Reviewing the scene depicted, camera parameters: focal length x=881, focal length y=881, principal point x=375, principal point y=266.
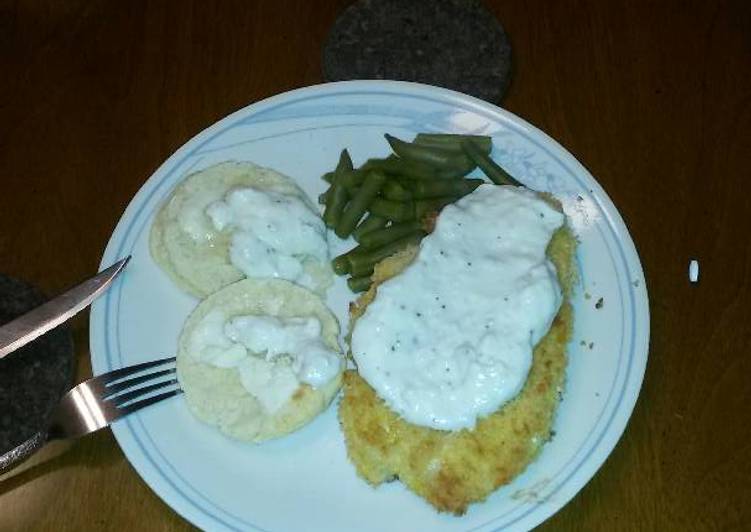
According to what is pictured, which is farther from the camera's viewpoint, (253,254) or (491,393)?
(253,254)

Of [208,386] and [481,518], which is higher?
[208,386]

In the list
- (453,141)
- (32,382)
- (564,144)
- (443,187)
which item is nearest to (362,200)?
(443,187)

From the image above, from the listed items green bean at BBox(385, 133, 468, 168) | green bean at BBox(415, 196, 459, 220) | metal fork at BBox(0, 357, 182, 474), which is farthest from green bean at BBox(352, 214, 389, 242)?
metal fork at BBox(0, 357, 182, 474)

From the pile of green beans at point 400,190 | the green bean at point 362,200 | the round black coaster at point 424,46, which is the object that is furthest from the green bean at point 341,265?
the round black coaster at point 424,46

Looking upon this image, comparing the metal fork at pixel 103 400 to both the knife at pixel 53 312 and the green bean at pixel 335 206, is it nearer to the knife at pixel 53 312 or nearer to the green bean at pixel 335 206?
the knife at pixel 53 312

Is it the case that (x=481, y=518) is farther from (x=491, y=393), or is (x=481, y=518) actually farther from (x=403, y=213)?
(x=403, y=213)

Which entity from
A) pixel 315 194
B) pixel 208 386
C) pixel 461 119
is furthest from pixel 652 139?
pixel 208 386
